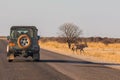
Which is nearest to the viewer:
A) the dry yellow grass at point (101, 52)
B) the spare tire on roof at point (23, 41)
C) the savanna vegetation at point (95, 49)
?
the spare tire on roof at point (23, 41)

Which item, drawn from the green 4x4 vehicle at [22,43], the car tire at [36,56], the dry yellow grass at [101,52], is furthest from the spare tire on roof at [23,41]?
the dry yellow grass at [101,52]

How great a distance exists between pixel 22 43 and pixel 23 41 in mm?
183

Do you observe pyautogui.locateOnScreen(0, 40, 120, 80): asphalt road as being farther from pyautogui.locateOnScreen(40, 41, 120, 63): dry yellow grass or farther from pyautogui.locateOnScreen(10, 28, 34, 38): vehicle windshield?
pyautogui.locateOnScreen(40, 41, 120, 63): dry yellow grass

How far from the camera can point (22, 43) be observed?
94.7 ft

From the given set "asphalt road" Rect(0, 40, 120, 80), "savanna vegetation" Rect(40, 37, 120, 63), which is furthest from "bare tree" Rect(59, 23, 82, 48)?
"asphalt road" Rect(0, 40, 120, 80)

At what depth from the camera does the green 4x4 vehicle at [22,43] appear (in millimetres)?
28750

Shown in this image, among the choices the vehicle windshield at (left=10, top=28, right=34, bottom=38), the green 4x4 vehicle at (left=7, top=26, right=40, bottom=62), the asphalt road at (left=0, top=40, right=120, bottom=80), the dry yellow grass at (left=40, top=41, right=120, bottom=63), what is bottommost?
the dry yellow grass at (left=40, top=41, right=120, bottom=63)

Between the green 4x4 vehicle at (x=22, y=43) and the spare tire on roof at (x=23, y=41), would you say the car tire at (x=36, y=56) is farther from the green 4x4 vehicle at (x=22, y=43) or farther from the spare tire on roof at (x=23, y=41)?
the spare tire on roof at (x=23, y=41)

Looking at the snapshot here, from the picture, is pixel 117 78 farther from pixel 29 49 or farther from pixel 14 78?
pixel 29 49

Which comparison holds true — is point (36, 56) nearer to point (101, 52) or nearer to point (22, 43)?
point (22, 43)

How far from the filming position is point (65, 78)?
687 inches

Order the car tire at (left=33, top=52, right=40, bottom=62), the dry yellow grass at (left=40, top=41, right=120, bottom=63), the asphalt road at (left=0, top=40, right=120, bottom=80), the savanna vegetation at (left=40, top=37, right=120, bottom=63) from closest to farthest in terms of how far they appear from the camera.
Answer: the asphalt road at (left=0, top=40, right=120, bottom=80) → the car tire at (left=33, top=52, right=40, bottom=62) → the dry yellow grass at (left=40, top=41, right=120, bottom=63) → the savanna vegetation at (left=40, top=37, right=120, bottom=63)

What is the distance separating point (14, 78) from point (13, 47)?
11420 mm

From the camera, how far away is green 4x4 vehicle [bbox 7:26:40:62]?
2875cm
